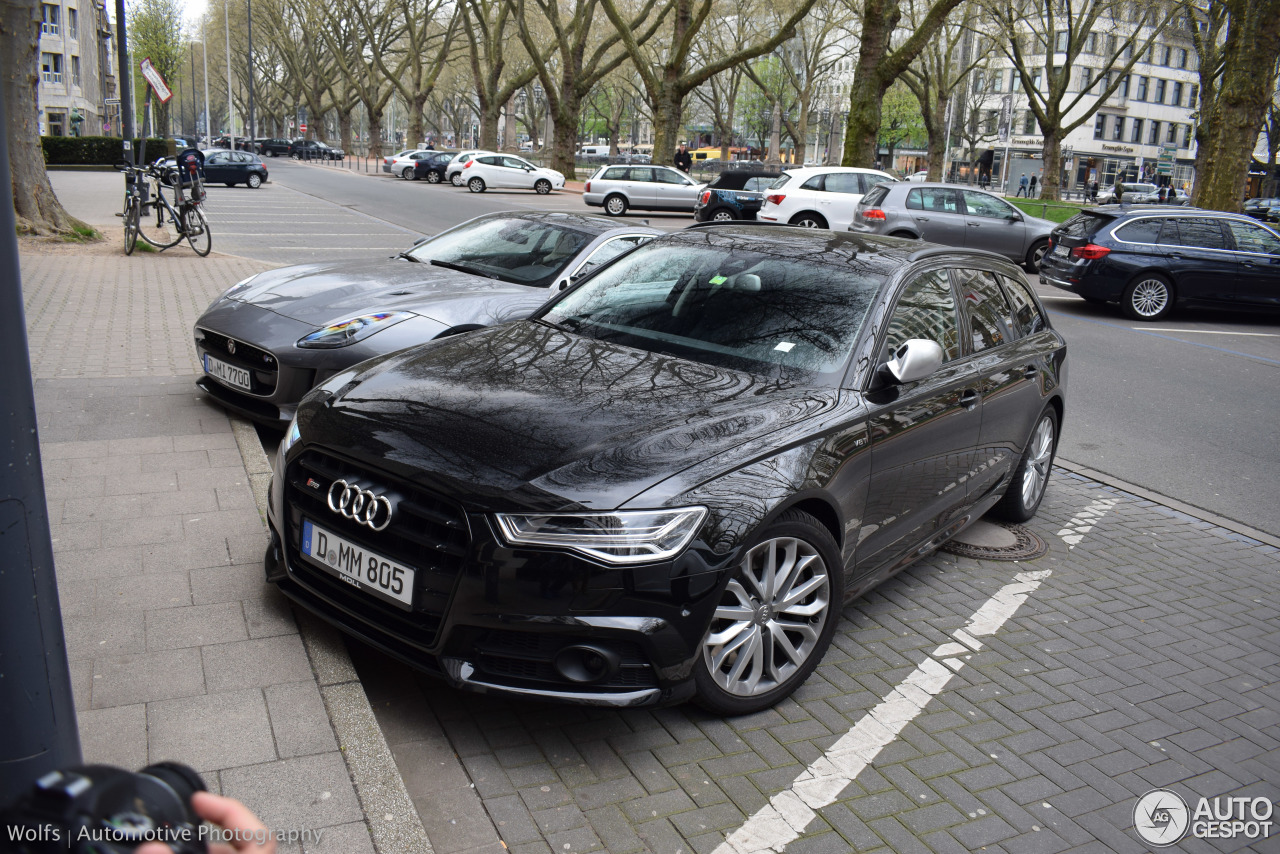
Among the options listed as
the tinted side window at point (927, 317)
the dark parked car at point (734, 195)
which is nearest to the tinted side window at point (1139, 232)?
the tinted side window at point (927, 317)

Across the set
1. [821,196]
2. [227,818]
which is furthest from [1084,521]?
[821,196]

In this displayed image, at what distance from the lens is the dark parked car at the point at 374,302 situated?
589 cm

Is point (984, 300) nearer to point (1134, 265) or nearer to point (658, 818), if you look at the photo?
point (658, 818)

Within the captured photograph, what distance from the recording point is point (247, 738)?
3033 millimetres

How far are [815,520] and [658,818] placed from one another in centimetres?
114

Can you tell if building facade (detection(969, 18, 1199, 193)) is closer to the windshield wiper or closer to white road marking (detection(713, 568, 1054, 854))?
the windshield wiper

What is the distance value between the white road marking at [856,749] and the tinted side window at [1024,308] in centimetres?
164

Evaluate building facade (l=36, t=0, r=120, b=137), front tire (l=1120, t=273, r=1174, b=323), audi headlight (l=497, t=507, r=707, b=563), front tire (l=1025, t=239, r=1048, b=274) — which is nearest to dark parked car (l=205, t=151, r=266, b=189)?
building facade (l=36, t=0, r=120, b=137)

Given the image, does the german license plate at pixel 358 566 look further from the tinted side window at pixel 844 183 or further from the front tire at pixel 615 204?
the front tire at pixel 615 204

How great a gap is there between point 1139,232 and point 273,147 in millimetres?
74962

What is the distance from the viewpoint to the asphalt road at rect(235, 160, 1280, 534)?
23.4ft

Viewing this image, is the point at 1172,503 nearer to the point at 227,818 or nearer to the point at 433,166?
the point at 227,818

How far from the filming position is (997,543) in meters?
5.57

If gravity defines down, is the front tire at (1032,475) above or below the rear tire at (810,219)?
below
